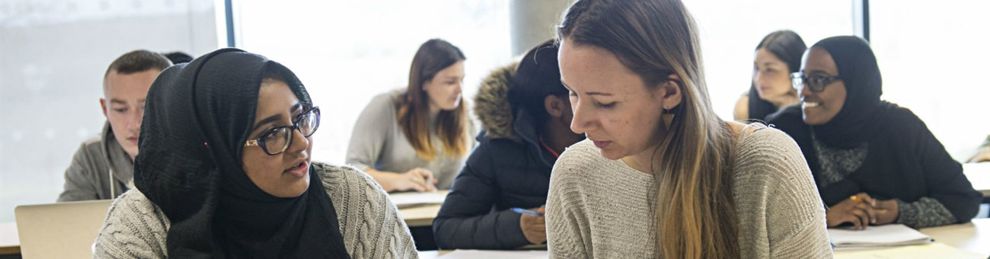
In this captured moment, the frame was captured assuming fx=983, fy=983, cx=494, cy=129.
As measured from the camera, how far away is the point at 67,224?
236 centimetres

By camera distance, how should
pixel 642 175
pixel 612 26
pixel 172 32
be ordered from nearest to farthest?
pixel 612 26 < pixel 642 175 < pixel 172 32

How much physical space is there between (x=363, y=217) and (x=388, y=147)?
2.53 metres

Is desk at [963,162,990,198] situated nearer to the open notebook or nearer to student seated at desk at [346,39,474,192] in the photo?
the open notebook

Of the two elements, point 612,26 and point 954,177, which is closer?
point 612,26

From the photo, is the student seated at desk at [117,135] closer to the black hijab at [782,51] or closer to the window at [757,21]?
the black hijab at [782,51]

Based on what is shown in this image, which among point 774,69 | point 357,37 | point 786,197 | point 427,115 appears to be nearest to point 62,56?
point 357,37

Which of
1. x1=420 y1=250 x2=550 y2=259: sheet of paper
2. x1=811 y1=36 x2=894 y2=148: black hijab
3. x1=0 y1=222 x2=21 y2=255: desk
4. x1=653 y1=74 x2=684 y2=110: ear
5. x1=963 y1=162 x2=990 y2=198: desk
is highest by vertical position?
x1=653 y1=74 x2=684 y2=110: ear

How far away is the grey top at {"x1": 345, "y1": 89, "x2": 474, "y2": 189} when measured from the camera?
4.39 metres

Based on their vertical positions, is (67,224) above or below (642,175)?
below

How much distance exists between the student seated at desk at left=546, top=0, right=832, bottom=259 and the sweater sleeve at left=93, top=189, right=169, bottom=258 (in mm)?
782

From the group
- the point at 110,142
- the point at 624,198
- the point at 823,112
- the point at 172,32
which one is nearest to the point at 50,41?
the point at 172,32

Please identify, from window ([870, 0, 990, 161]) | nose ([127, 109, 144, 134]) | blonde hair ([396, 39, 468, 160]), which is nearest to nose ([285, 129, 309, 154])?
nose ([127, 109, 144, 134])

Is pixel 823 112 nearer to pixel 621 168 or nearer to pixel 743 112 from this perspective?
pixel 621 168

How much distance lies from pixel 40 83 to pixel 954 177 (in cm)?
511
